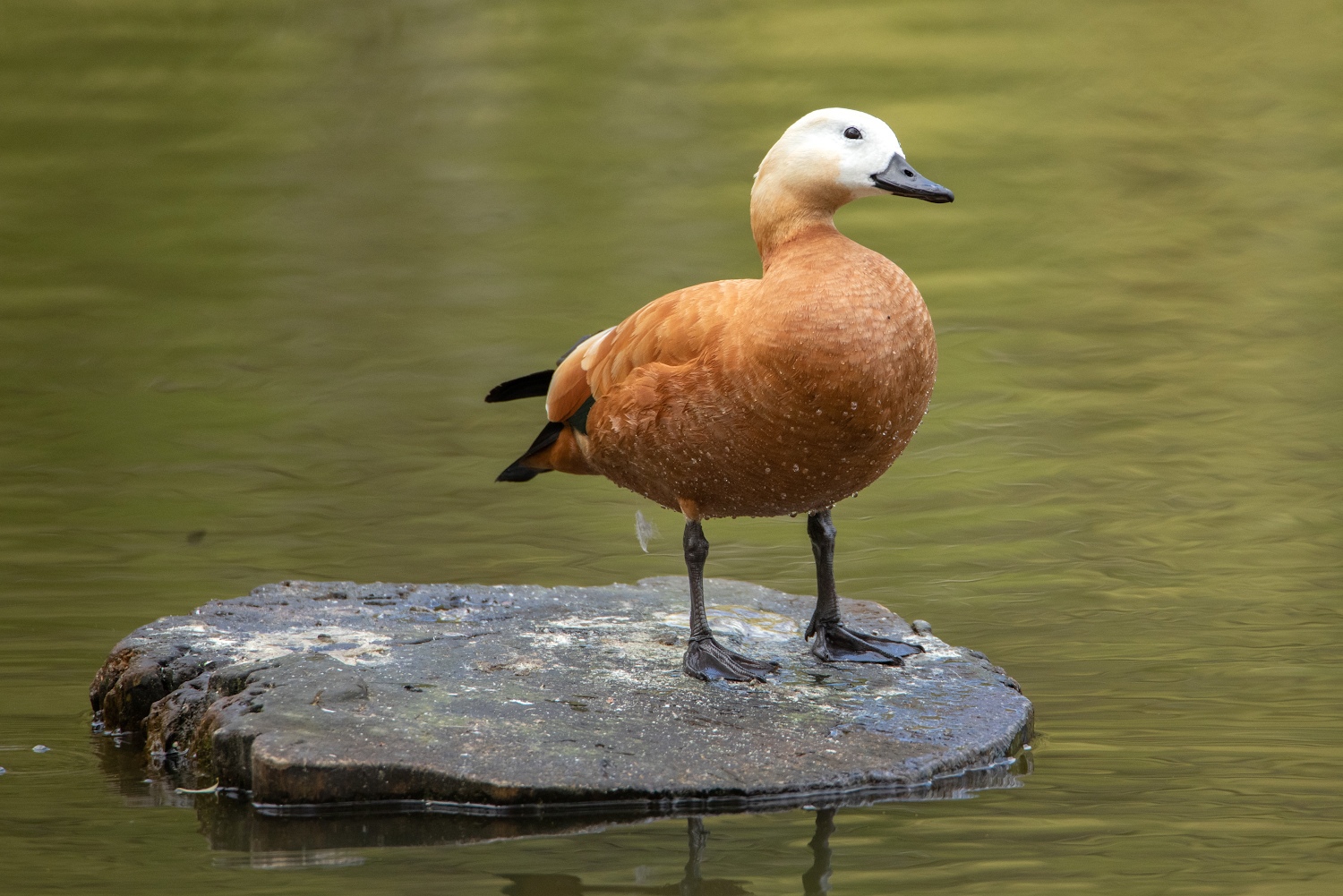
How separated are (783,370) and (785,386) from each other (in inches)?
1.9

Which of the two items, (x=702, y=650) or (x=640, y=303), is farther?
(x=640, y=303)

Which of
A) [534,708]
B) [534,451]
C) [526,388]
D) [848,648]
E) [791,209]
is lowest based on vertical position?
[848,648]

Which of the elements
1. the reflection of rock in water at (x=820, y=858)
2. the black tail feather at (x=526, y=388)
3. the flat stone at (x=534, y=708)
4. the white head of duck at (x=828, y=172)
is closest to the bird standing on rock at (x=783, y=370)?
the white head of duck at (x=828, y=172)

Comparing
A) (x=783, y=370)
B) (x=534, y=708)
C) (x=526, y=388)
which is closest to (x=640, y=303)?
(x=526, y=388)

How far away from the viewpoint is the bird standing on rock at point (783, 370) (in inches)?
219

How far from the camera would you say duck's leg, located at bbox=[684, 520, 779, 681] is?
5.92 m

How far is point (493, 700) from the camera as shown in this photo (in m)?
5.59

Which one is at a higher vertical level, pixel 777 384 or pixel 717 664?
pixel 777 384

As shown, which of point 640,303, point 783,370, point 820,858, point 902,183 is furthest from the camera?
point 640,303

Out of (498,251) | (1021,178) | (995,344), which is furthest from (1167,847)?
(1021,178)

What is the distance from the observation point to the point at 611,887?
4.66m

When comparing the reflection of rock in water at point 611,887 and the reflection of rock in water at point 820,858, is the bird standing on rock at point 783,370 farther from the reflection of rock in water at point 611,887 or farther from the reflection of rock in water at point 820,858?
the reflection of rock in water at point 611,887

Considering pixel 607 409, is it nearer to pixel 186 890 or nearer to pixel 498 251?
pixel 186 890

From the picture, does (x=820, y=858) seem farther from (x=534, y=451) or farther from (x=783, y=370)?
(x=534, y=451)
